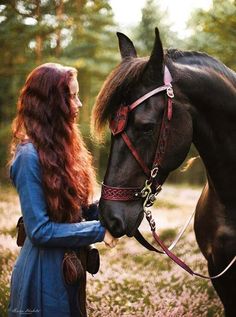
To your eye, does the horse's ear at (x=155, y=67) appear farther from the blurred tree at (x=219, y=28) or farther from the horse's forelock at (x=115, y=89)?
the blurred tree at (x=219, y=28)

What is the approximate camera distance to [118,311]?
400cm

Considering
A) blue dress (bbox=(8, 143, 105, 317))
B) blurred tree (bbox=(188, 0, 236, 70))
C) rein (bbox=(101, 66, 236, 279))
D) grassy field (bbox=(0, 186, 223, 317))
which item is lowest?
grassy field (bbox=(0, 186, 223, 317))

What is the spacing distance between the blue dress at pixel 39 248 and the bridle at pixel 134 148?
196 mm

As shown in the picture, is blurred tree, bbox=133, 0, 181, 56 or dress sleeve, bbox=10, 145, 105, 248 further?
blurred tree, bbox=133, 0, 181, 56

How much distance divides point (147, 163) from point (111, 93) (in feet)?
1.29

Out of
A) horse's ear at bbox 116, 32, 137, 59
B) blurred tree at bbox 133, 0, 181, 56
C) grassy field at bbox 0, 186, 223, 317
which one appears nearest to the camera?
horse's ear at bbox 116, 32, 137, 59

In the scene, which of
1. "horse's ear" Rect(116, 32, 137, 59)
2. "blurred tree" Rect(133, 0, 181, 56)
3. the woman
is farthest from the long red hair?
"blurred tree" Rect(133, 0, 181, 56)

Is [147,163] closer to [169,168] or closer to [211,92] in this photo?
[169,168]

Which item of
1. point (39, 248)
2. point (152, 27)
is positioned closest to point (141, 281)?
point (39, 248)

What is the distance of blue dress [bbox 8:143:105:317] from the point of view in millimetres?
2029

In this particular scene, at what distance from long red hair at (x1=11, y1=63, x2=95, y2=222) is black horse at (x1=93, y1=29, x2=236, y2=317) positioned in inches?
8.5

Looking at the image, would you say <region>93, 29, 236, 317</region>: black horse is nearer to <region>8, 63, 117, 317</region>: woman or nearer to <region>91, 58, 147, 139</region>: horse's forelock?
<region>91, 58, 147, 139</region>: horse's forelock

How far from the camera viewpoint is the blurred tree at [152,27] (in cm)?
519

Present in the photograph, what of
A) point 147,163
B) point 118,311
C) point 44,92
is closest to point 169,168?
point 147,163
